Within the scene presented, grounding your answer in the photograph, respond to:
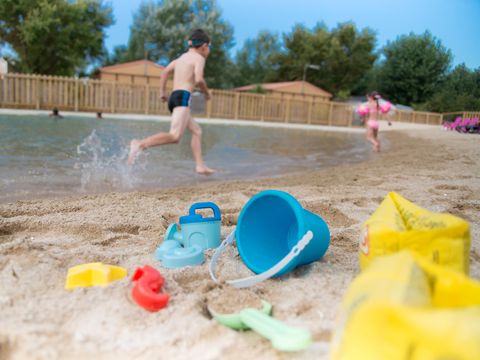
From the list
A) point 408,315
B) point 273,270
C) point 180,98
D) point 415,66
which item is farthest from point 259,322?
point 415,66

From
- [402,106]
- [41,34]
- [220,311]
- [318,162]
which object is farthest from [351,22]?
[220,311]

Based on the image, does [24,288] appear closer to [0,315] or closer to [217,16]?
[0,315]

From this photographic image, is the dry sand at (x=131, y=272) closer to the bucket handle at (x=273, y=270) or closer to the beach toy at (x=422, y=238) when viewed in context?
the bucket handle at (x=273, y=270)

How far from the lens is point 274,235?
237 centimetres

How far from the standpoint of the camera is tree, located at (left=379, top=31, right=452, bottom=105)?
20.0 ft

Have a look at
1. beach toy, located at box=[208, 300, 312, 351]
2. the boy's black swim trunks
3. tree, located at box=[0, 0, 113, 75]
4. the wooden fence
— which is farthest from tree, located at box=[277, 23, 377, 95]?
beach toy, located at box=[208, 300, 312, 351]

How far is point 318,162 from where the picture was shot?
287 inches

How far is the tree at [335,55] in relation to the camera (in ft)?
121

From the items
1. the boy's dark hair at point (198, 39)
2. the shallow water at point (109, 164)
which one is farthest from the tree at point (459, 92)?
the boy's dark hair at point (198, 39)

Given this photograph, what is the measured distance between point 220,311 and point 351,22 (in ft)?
135

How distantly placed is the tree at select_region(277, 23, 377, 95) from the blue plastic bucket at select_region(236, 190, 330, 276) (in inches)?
1402

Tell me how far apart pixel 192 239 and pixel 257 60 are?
47087 mm

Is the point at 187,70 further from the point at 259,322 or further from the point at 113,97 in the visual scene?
the point at 113,97

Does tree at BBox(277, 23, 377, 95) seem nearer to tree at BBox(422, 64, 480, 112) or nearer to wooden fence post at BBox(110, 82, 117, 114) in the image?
wooden fence post at BBox(110, 82, 117, 114)
